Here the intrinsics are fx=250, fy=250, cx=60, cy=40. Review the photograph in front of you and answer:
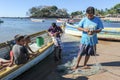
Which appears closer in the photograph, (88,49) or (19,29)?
(88,49)

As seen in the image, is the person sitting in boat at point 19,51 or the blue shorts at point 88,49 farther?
the blue shorts at point 88,49

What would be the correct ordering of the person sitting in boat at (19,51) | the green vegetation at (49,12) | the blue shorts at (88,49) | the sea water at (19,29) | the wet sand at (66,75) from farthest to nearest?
the green vegetation at (49,12) < the sea water at (19,29) < the blue shorts at (88,49) < the wet sand at (66,75) < the person sitting in boat at (19,51)

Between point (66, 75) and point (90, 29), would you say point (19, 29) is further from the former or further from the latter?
point (90, 29)

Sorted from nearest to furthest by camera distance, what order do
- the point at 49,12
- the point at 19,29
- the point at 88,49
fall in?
the point at 88,49 < the point at 19,29 < the point at 49,12

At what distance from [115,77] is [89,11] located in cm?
212

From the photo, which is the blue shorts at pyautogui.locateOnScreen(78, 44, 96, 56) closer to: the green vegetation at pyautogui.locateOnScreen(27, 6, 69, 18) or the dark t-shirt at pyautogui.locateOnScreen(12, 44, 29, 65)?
the dark t-shirt at pyautogui.locateOnScreen(12, 44, 29, 65)

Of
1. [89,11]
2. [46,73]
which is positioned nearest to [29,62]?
[46,73]

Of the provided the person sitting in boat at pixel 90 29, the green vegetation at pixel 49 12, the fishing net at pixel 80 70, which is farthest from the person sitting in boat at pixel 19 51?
the green vegetation at pixel 49 12

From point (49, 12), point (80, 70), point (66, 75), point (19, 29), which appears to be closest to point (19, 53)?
point (66, 75)

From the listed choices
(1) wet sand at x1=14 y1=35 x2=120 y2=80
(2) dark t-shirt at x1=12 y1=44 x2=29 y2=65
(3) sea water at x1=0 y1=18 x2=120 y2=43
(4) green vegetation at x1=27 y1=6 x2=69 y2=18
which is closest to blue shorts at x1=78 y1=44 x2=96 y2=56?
(1) wet sand at x1=14 y1=35 x2=120 y2=80

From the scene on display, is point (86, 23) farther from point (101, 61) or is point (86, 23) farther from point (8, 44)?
point (8, 44)

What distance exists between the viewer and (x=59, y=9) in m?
174

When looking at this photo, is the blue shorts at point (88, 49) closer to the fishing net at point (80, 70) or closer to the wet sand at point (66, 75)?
the fishing net at point (80, 70)

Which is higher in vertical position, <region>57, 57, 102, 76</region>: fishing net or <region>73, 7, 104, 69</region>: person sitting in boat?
<region>73, 7, 104, 69</region>: person sitting in boat
